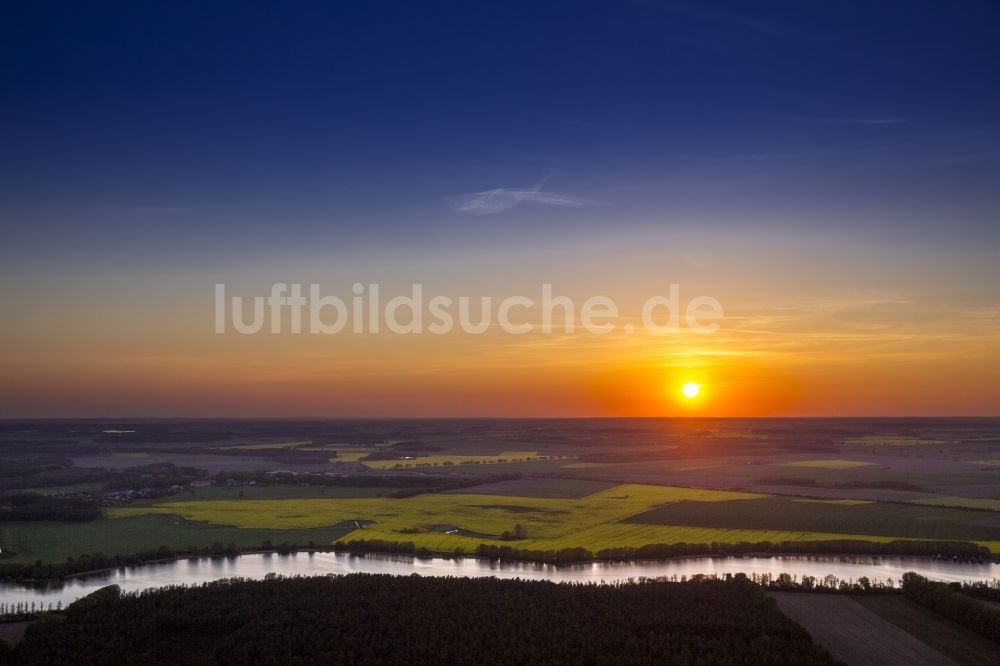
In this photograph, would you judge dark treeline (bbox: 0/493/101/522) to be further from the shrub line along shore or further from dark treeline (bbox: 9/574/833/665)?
dark treeline (bbox: 9/574/833/665)

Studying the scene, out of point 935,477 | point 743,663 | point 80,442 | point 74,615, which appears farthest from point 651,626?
point 80,442

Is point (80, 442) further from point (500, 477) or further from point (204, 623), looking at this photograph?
point (204, 623)

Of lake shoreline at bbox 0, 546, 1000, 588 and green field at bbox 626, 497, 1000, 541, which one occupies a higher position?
green field at bbox 626, 497, 1000, 541

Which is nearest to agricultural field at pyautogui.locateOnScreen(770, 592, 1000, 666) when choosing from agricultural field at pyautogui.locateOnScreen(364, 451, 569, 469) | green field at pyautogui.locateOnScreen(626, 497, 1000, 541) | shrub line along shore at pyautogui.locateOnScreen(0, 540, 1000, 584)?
shrub line along shore at pyautogui.locateOnScreen(0, 540, 1000, 584)

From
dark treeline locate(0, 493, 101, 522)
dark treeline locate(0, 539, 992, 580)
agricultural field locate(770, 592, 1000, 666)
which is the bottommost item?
agricultural field locate(770, 592, 1000, 666)

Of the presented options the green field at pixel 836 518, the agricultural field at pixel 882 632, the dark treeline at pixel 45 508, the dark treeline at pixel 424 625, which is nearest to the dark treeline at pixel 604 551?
the green field at pixel 836 518

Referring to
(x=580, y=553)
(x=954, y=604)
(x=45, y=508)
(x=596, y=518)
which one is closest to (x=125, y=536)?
(x=45, y=508)

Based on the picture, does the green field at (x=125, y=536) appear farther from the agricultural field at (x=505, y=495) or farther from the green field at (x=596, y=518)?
the green field at (x=596, y=518)
